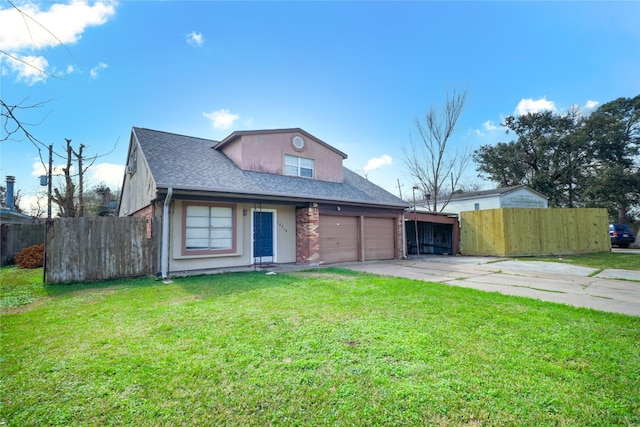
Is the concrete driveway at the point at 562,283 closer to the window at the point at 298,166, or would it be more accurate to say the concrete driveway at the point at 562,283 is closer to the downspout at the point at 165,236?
the window at the point at 298,166

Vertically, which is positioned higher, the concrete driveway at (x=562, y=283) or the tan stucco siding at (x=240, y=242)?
the tan stucco siding at (x=240, y=242)

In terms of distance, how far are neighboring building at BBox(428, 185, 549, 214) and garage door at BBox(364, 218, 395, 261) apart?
10.3m

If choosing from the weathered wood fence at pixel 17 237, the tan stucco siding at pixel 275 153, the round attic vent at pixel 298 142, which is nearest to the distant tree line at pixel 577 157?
the tan stucco siding at pixel 275 153

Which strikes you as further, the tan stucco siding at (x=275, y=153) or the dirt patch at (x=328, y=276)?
the tan stucco siding at (x=275, y=153)

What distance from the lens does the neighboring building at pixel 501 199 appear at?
19.3 metres

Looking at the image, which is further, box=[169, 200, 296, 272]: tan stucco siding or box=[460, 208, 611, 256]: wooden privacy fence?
box=[460, 208, 611, 256]: wooden privacy fence

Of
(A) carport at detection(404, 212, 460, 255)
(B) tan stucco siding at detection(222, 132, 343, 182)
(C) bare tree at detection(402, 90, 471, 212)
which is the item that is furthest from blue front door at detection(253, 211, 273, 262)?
(C) bare tree at detection(402, 90, 471, 212)

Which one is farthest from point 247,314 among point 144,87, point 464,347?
point 144,87

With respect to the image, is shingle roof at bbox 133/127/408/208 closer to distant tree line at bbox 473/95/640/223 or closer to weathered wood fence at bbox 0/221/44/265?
weathered wood fence at bbox 0/221/44/265

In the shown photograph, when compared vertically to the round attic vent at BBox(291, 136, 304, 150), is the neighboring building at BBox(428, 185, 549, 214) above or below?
below

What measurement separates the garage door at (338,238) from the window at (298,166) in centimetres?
253

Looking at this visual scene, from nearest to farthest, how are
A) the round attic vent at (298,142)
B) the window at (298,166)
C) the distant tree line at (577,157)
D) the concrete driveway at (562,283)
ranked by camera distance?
the concrete driveway at (562,283) < the window at (298,166) < the round attic vent at (298,142) < the distant tree line at (577,157)

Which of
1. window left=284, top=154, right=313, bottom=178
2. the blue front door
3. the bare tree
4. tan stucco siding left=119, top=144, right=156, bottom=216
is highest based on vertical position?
the bare tree

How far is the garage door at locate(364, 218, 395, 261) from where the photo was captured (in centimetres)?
1258
